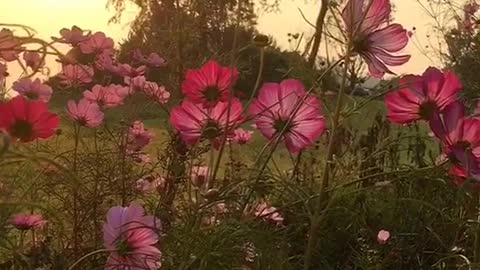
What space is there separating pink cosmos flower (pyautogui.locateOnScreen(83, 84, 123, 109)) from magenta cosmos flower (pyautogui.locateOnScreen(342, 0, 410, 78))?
24.1 inches

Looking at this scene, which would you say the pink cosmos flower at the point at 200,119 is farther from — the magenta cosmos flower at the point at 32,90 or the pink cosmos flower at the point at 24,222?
the magenta cosmos flower at the point at 32,90

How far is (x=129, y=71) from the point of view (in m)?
1.60

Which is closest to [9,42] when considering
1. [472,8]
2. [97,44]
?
[97,44]

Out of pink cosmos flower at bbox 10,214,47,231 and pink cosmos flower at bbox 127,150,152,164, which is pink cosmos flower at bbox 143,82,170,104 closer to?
pink cosmos flower at bbox 127,150,152,164

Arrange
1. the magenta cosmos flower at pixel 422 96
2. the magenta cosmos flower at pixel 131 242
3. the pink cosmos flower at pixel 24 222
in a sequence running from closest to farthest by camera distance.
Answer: the magenta cosmos flower at pixel 131 242 < the magenta cosmos flower at pixel 422 96 < the pink cosmos flower at pixel 24 222

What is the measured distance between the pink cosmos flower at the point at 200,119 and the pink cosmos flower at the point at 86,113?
0.39m

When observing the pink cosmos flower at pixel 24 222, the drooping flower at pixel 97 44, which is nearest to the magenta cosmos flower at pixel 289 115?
the pink cosmos flower at pixel 24 222

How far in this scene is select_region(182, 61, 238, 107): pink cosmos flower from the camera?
1.02m

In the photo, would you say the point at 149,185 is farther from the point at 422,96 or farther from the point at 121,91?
the point at 422,96

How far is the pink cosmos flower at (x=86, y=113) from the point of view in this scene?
1.41 meters

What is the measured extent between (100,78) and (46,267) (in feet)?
2.30

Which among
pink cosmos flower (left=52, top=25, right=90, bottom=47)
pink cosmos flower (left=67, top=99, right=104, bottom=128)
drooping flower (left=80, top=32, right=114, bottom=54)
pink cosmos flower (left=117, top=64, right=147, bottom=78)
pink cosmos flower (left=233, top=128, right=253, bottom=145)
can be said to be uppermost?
pink cosmos flower (left=52, top=25, right=90, bottom=47)

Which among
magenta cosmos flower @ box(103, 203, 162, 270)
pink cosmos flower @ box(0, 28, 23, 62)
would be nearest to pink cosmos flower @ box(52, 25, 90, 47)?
magenta cosmos flower @ box(103, 203, 162, 270)

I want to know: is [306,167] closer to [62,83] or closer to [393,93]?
[62,83]
